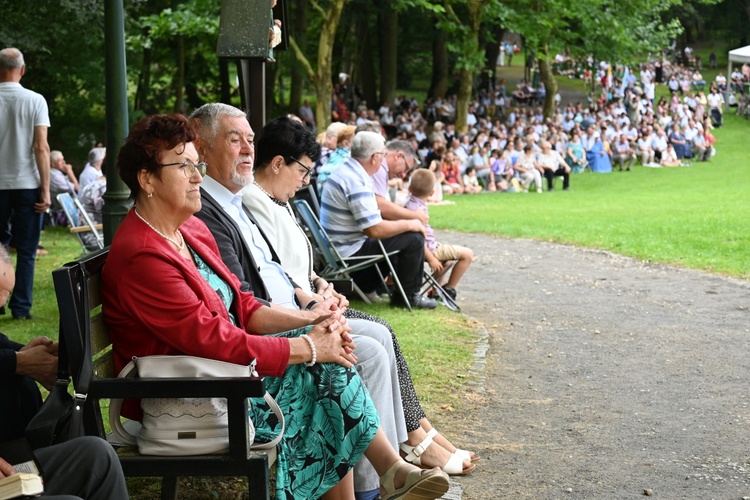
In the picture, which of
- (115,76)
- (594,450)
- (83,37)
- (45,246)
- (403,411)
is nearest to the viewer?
(403,411)

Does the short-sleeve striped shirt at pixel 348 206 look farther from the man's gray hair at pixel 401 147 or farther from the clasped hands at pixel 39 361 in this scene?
the clasped hands at pixel 39 361

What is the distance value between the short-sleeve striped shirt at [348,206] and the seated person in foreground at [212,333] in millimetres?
4746

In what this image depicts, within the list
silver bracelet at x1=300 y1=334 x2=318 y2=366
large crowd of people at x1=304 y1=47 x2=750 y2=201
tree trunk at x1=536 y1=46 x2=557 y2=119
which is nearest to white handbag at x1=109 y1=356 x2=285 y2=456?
silver bracelet at x1=300 y1=334 x2=318 y2=366

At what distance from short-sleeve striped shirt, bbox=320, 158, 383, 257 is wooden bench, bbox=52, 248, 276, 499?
5311 mm

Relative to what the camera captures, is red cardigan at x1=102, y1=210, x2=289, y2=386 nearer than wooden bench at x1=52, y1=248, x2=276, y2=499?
No

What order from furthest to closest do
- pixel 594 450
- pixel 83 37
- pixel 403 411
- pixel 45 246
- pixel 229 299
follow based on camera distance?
pixel 83 37
pixel 45 246
pixel 594 450
pixel 403 411
pixel 229 299

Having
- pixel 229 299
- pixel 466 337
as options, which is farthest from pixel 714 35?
pixel 229 299

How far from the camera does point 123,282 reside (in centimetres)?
361

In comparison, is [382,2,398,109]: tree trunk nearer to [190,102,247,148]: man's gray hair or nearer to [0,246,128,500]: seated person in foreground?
[190,102,247,148]: man's gray hair

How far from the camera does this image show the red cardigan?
361cm

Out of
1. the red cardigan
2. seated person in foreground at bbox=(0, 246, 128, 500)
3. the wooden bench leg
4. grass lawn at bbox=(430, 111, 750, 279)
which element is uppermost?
the red cardigan

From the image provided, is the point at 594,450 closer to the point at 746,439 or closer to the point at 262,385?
the point at 746,439

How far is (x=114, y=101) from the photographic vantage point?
7.05 m

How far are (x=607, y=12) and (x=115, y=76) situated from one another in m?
30.8
